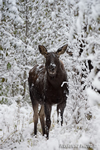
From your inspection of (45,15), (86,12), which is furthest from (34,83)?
(45,15)

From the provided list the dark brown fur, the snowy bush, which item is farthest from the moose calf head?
the snowy bush

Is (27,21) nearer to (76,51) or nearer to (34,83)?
(34,83)

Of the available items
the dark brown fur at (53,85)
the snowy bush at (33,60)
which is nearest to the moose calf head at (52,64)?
the dark brown fur at (53,85)

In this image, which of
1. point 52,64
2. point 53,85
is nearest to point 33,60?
point 53,85

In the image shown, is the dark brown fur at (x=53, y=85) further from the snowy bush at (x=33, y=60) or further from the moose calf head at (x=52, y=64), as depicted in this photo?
the snowy bush at (x=33, y=60)

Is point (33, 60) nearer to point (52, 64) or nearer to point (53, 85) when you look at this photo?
point (53, 85)

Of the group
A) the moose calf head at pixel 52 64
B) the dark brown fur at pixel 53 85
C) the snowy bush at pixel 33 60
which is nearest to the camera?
the snowy bush at pixel 33 60

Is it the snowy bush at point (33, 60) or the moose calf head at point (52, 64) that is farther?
the moose calf head at point (52, 64)

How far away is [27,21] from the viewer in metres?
11.4

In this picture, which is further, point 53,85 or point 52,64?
point 53,85

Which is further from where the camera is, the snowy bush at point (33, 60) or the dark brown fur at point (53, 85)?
the dark brown fur at point (53, 85)

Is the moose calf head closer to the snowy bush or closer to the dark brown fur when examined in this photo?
the dark brown fur

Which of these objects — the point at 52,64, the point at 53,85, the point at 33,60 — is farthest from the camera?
the point at 33,60

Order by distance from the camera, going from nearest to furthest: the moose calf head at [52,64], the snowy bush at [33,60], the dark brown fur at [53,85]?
the snowy bush at [33,60] → the moose calf head at [52,64] → the dark brown fur at [53,85]
